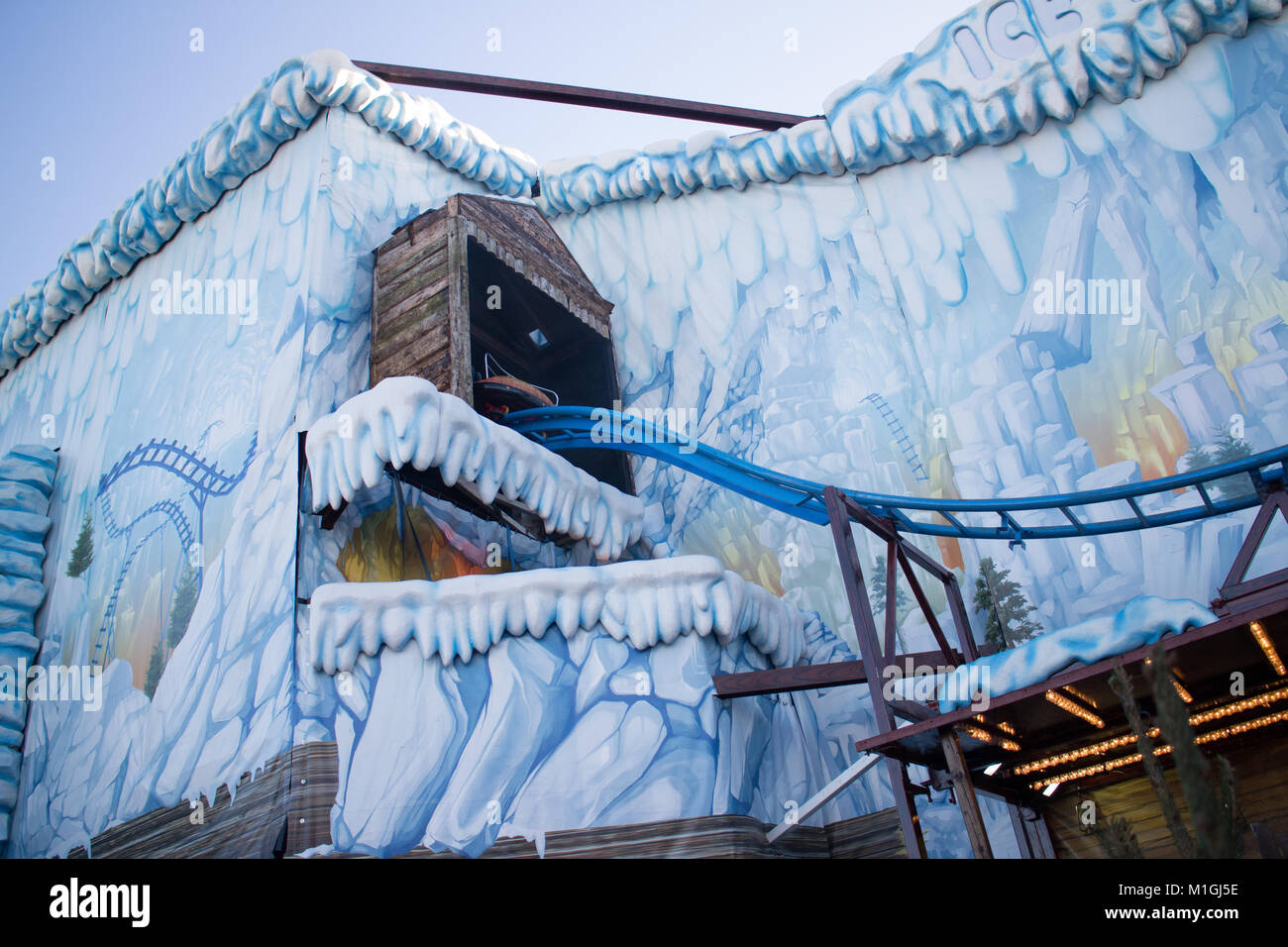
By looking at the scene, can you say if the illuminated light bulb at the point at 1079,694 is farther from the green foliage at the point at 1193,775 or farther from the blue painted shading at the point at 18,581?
the blue painted shading at the point at 18,581

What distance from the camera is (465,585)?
21.9 ft

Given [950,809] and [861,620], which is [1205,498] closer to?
[861,620]

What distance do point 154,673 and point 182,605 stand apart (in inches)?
24.4

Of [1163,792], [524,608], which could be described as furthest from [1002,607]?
[1163,792]

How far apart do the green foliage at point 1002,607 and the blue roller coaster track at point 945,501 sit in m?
0.40

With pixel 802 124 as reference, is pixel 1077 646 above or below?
below

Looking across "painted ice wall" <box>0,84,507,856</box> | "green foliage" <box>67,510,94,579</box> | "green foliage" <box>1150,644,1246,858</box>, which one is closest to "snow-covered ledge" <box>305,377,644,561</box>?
"painted ice wall" <box>0,84,507,856</box>

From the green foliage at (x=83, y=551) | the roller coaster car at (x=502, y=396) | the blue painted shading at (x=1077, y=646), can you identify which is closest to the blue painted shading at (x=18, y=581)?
the green foliage at (x=83, y=551)

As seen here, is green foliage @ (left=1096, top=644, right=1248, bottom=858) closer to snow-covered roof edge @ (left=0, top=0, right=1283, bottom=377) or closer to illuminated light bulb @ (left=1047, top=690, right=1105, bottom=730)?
illuminated light bulb @ (left=1047, top=690, right=1105, bottom=730)

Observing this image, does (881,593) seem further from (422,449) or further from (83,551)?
(83,551)

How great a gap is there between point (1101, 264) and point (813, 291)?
2561mm

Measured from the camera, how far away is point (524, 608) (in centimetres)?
663

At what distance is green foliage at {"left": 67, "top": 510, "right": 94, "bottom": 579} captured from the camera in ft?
31.9
